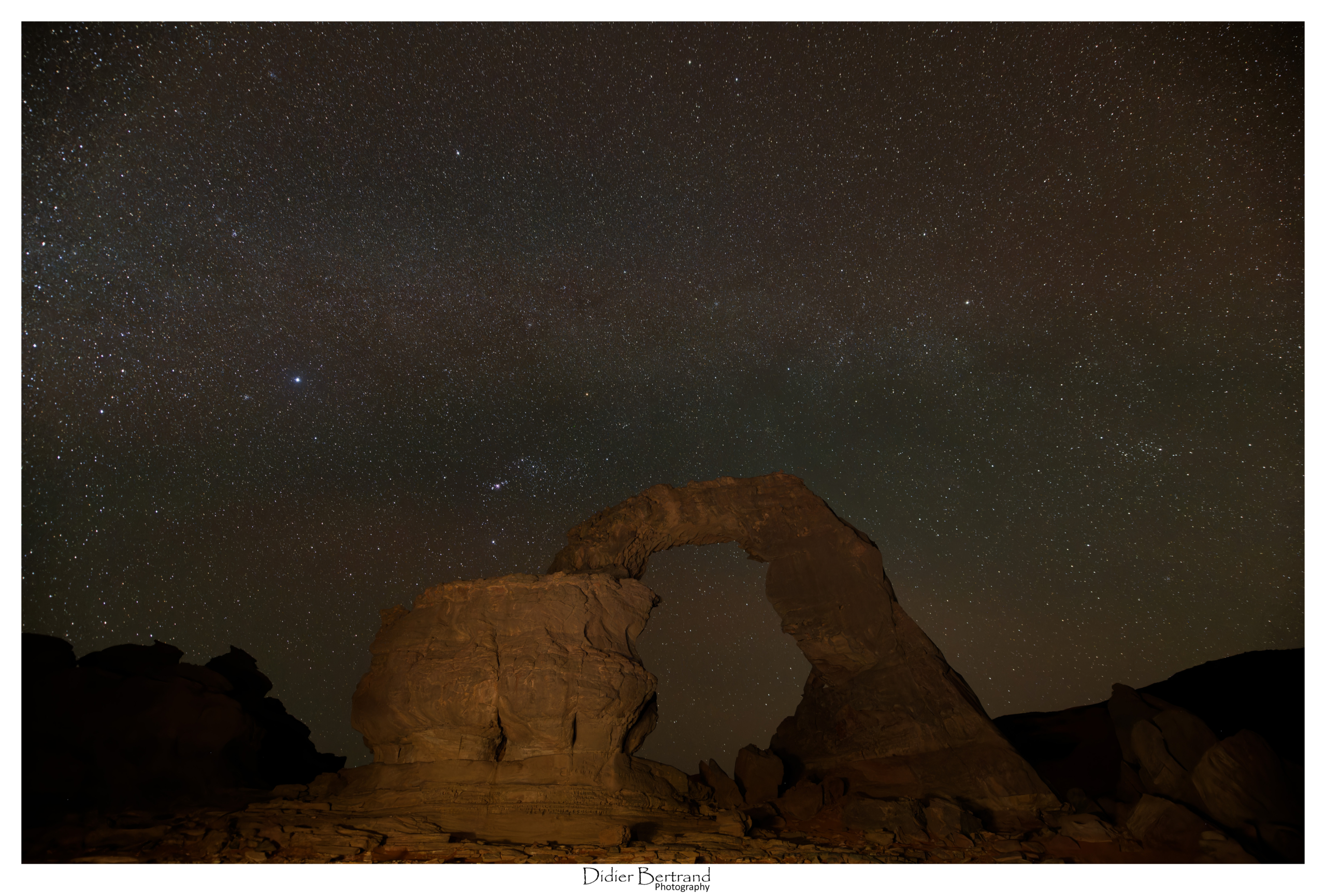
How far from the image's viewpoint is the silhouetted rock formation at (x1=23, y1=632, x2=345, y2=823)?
19.8 metres

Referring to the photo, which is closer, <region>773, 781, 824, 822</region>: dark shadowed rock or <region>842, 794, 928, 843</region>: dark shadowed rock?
<region>842, 794, 928, 843</region>: dark shadowed rock

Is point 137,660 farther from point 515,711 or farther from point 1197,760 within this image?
point 1197,760

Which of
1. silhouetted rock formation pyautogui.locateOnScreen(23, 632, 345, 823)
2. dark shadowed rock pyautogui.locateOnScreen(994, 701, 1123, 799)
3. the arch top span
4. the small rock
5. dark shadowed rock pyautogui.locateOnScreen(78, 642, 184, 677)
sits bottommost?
dark shadowed rock pyautogui.locateOnScreen(994, 701, 1123, 799)

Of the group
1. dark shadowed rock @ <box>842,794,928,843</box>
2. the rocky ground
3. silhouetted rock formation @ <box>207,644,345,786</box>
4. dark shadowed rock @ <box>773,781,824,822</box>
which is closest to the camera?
the rocky ground

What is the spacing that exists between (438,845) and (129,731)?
1362 centimetres

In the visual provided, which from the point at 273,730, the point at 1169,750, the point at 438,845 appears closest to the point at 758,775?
the point at 1169,750

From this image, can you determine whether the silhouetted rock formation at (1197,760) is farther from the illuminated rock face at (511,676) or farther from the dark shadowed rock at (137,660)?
the dark shadowed rock at (137,660)

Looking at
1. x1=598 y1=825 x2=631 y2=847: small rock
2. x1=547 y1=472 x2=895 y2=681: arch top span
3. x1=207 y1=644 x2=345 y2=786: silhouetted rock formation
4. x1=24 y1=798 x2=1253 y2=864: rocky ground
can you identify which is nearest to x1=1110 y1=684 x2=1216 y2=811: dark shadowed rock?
x1=24 y1=798 x2=1253 y2=864: rocky ground

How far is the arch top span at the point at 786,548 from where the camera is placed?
2584cm

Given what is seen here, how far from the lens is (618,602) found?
21.8 meters

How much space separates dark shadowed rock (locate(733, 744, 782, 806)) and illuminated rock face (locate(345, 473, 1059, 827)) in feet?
6.39

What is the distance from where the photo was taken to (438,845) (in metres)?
14.2

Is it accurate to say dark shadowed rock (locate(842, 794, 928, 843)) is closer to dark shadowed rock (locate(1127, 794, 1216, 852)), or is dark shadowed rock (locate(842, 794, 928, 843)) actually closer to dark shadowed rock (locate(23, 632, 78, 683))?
dark shadowed rock (locate(1127, 794, 1216, 852))

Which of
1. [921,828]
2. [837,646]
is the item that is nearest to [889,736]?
[837,646]
